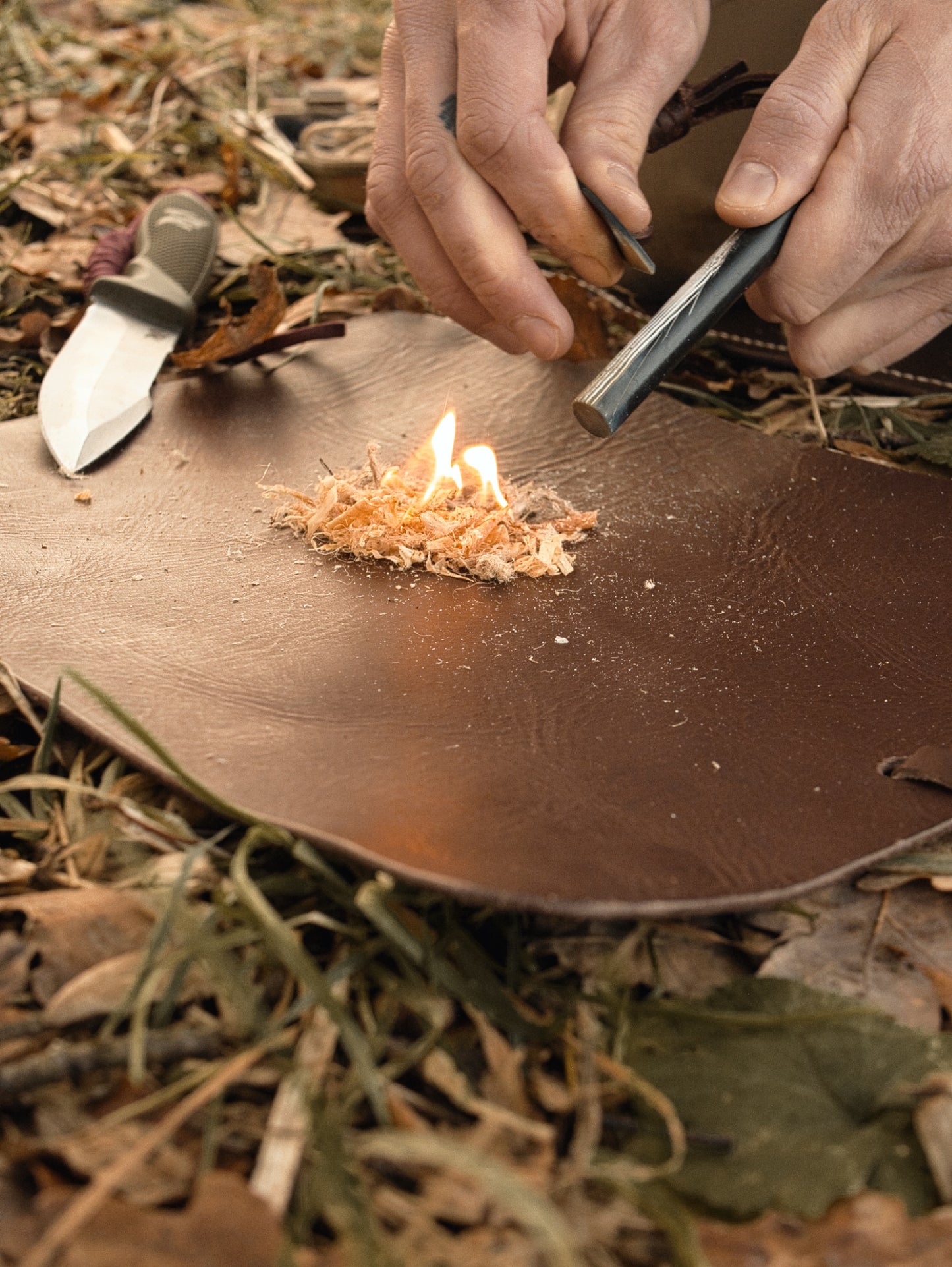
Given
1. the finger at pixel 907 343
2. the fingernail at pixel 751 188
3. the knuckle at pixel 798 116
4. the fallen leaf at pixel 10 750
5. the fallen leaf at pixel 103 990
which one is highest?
the knuckle at pixel 798 116

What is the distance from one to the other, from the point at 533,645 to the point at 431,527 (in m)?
0.22

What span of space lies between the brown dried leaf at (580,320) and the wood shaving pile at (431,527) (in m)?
0.51

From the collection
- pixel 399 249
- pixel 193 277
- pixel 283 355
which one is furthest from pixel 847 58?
pixel 193 277

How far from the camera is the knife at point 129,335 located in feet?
4.71

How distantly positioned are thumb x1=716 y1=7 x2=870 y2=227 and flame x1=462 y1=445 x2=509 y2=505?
369 millimetres

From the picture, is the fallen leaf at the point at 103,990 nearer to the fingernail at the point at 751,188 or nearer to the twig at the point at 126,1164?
the twig at the point at 126,1164

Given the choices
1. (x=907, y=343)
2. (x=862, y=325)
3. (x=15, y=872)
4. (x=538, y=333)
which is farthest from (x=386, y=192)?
(x=15, y=872)

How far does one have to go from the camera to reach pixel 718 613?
47.7 inches

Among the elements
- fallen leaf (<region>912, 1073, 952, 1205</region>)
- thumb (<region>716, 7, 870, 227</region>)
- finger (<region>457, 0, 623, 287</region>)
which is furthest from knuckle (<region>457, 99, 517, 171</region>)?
fallen leaf (<region>912, 1073, 952, 1205</region>)

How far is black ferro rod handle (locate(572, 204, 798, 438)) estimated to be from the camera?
1218 millimetres

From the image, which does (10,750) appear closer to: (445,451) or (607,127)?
(445,451)

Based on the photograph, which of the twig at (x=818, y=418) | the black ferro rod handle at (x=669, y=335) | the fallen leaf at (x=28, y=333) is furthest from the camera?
the fallen leaf at (x=28, y=333)

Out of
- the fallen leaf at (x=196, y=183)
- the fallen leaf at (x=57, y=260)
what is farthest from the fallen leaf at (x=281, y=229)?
the fallen leaf at (x=57, y=260)

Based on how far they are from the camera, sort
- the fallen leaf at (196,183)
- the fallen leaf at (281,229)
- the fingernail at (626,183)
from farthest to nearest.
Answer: the fallen leaf at (196,183), the fallen leaf at (281,229), the fingernail at (626,183)
